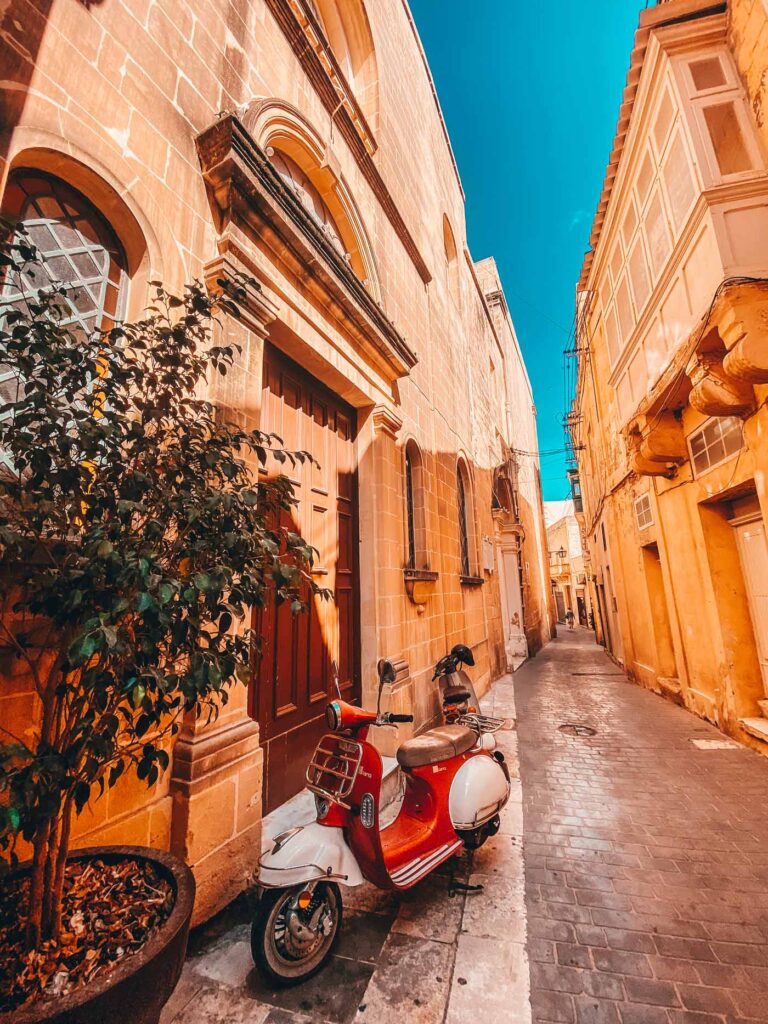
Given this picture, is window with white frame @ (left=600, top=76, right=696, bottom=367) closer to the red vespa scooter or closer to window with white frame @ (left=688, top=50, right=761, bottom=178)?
window with white frame @ (left=688, top=50, right=761, bottom=178)

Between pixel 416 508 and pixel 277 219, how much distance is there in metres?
3.93

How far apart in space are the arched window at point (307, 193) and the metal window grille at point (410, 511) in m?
2.88

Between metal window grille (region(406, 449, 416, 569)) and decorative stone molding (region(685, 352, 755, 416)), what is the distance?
3577 millimetres

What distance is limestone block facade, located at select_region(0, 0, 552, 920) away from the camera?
2.21 metres

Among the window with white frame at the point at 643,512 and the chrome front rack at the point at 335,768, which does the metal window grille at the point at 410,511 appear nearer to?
the chrome front rack at the point at 335,768

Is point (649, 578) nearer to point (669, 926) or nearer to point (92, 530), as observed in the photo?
point (669, 926)

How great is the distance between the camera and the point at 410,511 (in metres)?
6.32

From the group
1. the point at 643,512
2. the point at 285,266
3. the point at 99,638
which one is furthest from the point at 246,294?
the point at 643,512

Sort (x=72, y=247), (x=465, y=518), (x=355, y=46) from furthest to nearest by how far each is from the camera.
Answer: (x=465, y=518), (x=355, y=46), (x=72, y=247)

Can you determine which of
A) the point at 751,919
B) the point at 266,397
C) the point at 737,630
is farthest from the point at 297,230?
the point at 737,630

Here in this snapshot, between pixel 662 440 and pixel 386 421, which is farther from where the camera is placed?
pixel 662 440

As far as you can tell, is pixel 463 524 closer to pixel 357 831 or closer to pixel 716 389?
pixel 716 389

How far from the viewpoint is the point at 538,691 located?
8.76 metres

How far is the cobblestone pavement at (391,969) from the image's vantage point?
1838mm
